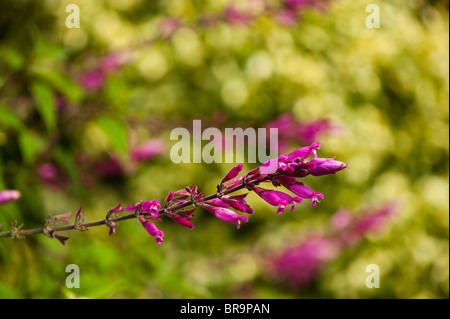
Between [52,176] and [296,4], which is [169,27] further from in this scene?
[52,176]

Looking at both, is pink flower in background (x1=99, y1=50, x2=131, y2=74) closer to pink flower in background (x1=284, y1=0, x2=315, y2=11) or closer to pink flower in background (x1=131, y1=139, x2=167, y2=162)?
pink flower in background (x1=131, y1=139, x2=167, y2=162)

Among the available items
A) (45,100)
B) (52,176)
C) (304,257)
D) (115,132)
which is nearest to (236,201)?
(115,132)

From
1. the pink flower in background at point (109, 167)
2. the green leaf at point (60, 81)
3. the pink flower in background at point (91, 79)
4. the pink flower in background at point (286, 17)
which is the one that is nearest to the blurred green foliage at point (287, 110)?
the pink flower in background at point (109, 167)

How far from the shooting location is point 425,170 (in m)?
3.32

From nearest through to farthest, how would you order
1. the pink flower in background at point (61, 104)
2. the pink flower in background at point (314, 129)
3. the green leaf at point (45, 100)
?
1. the green leaf at point (45, 100)
2. the pink flower in background at point (314, 129)
3. the pink flower in background at point (61, 104)

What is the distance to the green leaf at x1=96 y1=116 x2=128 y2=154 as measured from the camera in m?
1.72

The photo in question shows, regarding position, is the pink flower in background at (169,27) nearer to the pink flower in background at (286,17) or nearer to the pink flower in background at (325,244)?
the pink flower in background at (286,17)

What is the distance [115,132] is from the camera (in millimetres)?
1771

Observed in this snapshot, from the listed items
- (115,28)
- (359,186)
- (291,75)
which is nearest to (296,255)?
(359,186)

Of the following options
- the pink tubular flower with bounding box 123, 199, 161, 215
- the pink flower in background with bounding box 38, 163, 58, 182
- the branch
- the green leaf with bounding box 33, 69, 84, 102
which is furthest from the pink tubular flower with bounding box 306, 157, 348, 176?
the pink flower in background with bounding box 38, 163, 58, 182

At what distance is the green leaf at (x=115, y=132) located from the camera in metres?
1.72
